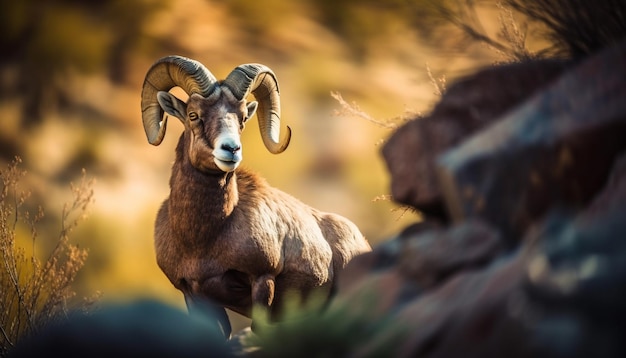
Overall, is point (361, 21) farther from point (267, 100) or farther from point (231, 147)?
point (231, 147)

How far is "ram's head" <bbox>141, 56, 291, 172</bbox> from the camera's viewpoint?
7711mm

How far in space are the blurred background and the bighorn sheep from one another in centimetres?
582

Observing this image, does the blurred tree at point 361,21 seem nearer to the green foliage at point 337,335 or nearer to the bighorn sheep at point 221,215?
the bighorn sheep at point 221,215

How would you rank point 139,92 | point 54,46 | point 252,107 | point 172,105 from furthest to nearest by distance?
point 139,92, point 54,46, point 252,107, point 172,105

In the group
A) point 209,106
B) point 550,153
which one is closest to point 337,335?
point 550,153

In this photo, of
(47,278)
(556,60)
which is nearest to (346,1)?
(47,278)

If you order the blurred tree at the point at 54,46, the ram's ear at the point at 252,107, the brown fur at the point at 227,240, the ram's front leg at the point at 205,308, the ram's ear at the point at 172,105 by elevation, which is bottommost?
the ram's front leg at the point at 205,308

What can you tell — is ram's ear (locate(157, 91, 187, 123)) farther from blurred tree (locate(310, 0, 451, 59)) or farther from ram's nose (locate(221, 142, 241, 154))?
blurred tree (locate(310, 0, 451, 59))

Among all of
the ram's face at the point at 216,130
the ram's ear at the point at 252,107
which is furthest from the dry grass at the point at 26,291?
the ram's ear at the point at 252,107

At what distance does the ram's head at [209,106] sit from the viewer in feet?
25.3

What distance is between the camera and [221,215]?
795 cm

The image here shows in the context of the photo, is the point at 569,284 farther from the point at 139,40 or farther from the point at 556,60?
the point at 139,40

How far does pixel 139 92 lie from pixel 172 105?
936cm

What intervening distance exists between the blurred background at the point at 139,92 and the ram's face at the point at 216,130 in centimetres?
628
